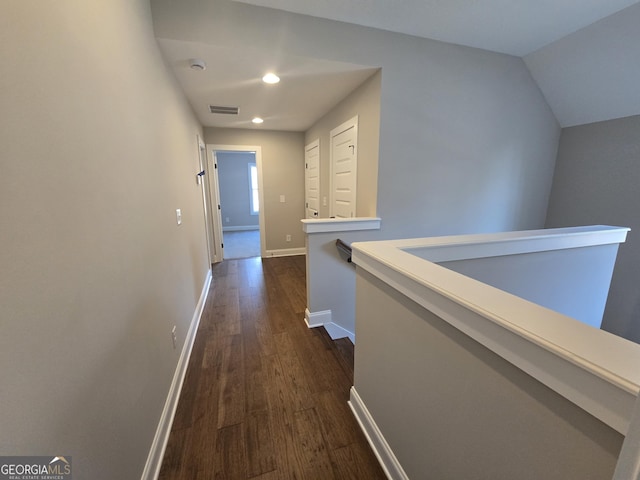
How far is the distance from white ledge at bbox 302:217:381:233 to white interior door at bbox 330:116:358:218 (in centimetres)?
45

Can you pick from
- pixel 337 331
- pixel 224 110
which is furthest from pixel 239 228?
pixel 337 331

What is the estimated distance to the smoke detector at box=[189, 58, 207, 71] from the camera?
205cm

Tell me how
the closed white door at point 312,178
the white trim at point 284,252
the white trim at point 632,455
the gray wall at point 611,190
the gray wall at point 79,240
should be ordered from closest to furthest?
the white trim at point 632,455 < the gray wall at point 79,240 < the gray wall at point 611,190 < the closed white door at point 312,178 < the white trim at point 284,252

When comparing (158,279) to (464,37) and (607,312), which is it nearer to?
(464,37)

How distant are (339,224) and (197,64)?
1.80m

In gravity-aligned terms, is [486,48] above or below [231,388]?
above

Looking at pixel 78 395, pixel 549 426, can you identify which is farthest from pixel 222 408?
pixel 549 426

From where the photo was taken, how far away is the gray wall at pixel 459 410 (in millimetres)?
513

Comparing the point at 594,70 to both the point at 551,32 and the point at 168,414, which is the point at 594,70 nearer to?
the point at 551,32

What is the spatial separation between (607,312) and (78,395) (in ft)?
15.8

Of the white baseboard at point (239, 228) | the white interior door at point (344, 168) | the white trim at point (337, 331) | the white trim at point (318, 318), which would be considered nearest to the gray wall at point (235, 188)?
the white baseboard at point (239, 228)

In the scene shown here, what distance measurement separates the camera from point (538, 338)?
1.76ft

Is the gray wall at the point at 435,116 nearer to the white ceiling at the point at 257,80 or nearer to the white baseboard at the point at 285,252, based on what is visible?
the white ceiling at the point at 257,80

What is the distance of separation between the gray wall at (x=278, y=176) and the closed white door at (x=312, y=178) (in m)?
0.16
